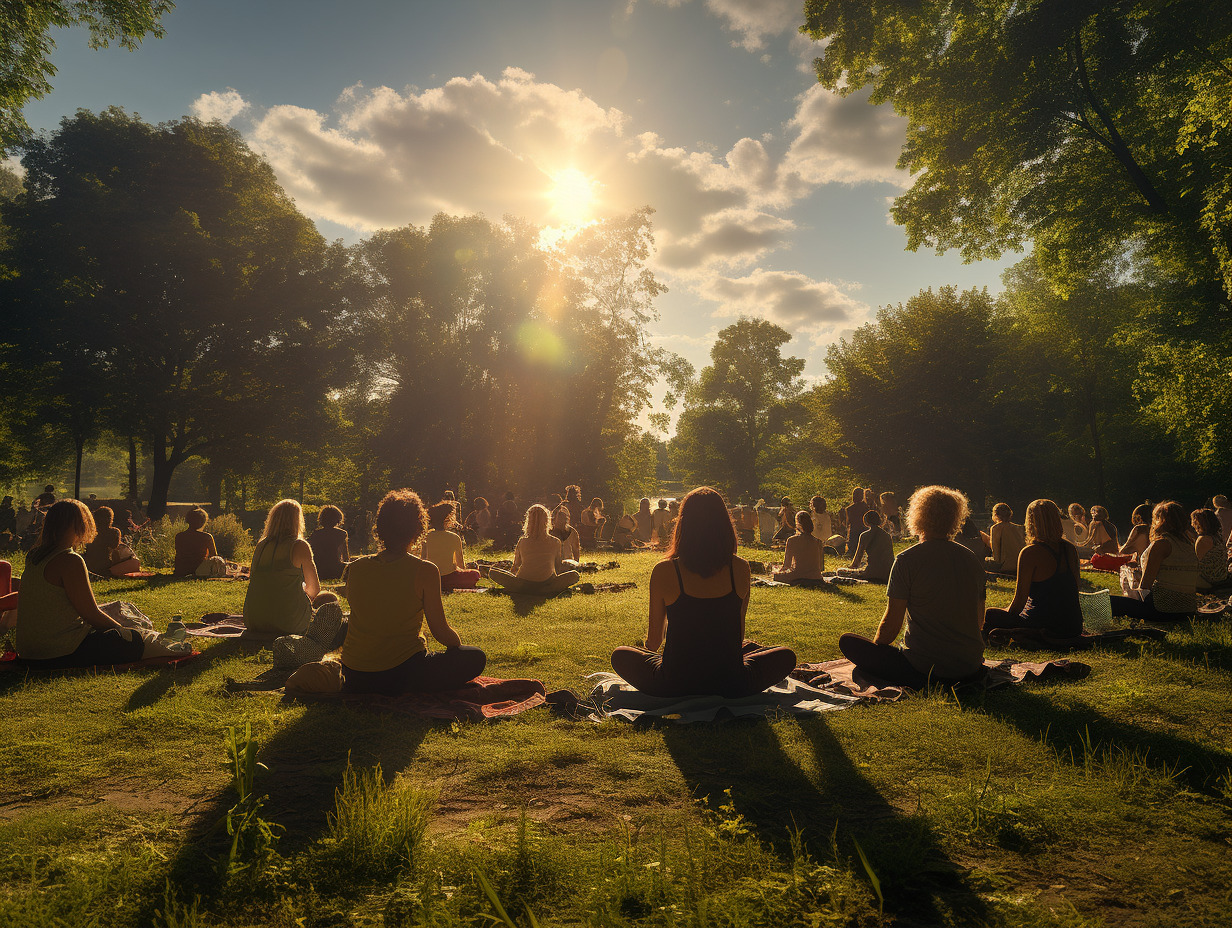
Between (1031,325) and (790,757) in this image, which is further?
(1031,325)

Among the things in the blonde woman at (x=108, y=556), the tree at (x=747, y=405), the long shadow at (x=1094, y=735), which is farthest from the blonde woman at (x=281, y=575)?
the tree at (x=747, y=405)

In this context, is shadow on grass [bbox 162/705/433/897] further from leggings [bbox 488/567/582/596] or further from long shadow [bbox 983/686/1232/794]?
leggings [bbox 488/567/582/596]

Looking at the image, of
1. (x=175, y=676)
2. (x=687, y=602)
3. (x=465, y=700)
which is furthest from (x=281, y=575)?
(x=687, y=602)

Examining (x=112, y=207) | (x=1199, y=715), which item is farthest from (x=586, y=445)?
(x=1199, y=715)

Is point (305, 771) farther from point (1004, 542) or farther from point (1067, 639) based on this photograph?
point (1004, 542)

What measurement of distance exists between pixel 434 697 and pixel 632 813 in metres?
2.43

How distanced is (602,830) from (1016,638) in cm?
579

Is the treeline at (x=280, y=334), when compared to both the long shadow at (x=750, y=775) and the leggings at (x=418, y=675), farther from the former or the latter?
the long shadow at (x=750, y=775)

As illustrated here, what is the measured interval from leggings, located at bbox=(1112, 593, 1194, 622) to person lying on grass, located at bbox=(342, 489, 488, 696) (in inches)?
319

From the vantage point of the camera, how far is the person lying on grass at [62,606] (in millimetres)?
5684

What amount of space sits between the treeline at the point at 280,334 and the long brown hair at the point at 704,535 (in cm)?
2640

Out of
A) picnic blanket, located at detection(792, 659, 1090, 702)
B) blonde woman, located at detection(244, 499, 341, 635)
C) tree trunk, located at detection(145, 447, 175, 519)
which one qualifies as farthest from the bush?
picnic blanket, located at detection(792, 659, 1090, 702)

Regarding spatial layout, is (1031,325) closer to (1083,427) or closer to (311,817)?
(1083,427)

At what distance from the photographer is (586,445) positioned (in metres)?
33.4
